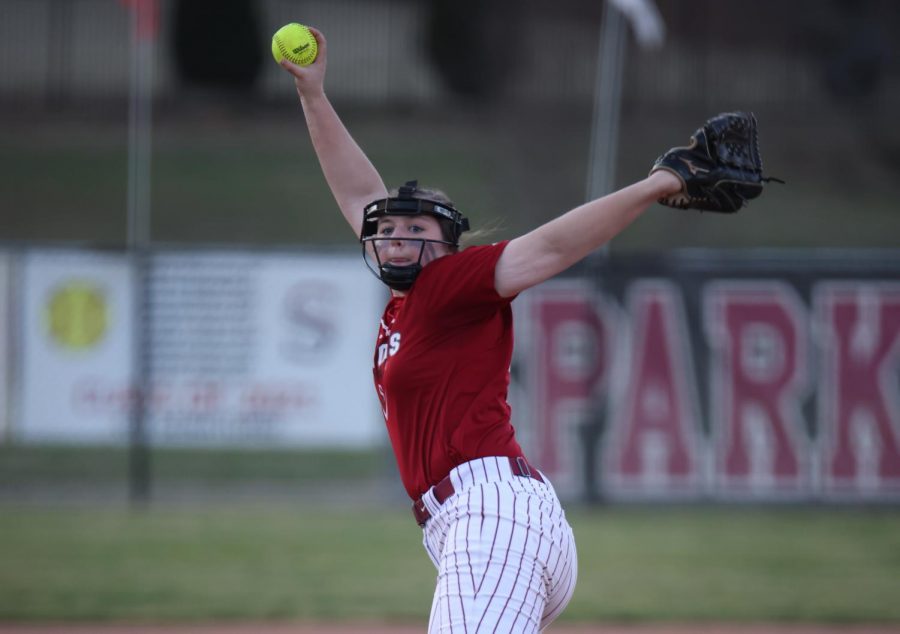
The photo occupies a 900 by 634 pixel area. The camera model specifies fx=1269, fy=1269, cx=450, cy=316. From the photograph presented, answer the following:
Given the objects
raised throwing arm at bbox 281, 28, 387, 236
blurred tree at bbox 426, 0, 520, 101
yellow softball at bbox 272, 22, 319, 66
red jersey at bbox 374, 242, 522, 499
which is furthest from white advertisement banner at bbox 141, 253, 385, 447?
blurred tree at bbox 426, 0, 520, 101

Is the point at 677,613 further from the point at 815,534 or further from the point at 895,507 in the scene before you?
the point at 895,507

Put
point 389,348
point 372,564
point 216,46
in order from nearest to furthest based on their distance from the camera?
point 389,348
point 372,564
point 216,46

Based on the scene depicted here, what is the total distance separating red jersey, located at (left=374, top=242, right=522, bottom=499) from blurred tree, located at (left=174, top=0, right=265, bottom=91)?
80.1ft

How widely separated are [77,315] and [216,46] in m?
16.8

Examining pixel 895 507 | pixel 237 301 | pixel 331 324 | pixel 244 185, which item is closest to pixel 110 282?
pixel 237 301

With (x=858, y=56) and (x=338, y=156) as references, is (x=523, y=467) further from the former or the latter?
(x=858, y=56)

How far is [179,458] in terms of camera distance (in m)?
13.2

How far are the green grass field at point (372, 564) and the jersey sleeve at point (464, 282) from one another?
13.6 feet

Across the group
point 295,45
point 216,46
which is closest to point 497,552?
point 295,45

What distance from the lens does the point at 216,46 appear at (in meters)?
26.9

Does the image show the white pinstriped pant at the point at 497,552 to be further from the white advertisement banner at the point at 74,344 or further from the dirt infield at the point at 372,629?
the white advertisement banner at the point at 74,344

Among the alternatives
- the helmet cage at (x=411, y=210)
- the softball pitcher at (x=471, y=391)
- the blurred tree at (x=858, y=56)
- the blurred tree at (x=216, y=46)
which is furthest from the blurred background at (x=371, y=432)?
the blurred tree at (x=858, y=56)

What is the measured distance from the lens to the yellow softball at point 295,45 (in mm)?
3867

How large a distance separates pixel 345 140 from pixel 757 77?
2497 cm
